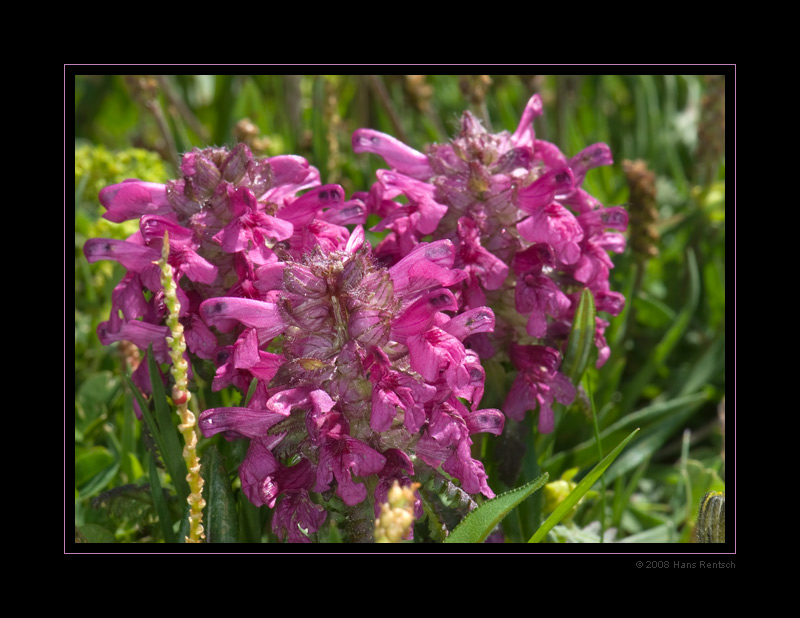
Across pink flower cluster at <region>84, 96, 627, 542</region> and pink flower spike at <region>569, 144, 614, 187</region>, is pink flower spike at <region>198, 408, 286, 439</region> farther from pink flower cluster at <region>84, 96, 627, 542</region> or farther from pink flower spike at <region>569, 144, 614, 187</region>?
pink flower spike at <region>569, 144, 614, 187</region>

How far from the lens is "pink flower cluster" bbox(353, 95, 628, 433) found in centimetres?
191

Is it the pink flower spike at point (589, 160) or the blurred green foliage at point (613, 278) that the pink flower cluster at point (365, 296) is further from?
the blurred green foliage at point (613, 278)

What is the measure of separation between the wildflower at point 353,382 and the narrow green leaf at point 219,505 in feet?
0.39

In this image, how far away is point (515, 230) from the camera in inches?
80.1

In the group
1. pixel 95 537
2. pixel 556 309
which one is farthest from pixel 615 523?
pixel 95 537

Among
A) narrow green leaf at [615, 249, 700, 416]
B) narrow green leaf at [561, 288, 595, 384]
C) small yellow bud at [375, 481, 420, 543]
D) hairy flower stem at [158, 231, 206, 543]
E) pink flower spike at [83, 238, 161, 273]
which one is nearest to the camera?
small yellow bud at [375, 481, 420, 543]

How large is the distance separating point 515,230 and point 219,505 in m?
0.89

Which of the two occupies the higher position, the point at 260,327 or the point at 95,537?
the point at 260,327

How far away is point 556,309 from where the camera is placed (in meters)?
1.92

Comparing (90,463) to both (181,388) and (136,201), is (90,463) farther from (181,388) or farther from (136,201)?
(181,388)

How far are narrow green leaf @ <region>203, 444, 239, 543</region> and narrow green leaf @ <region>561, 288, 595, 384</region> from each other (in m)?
0.83

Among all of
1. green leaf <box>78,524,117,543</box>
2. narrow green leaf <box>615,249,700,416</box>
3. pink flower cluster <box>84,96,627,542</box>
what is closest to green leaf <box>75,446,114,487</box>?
green leaf <box>78,524,117,543</box>
